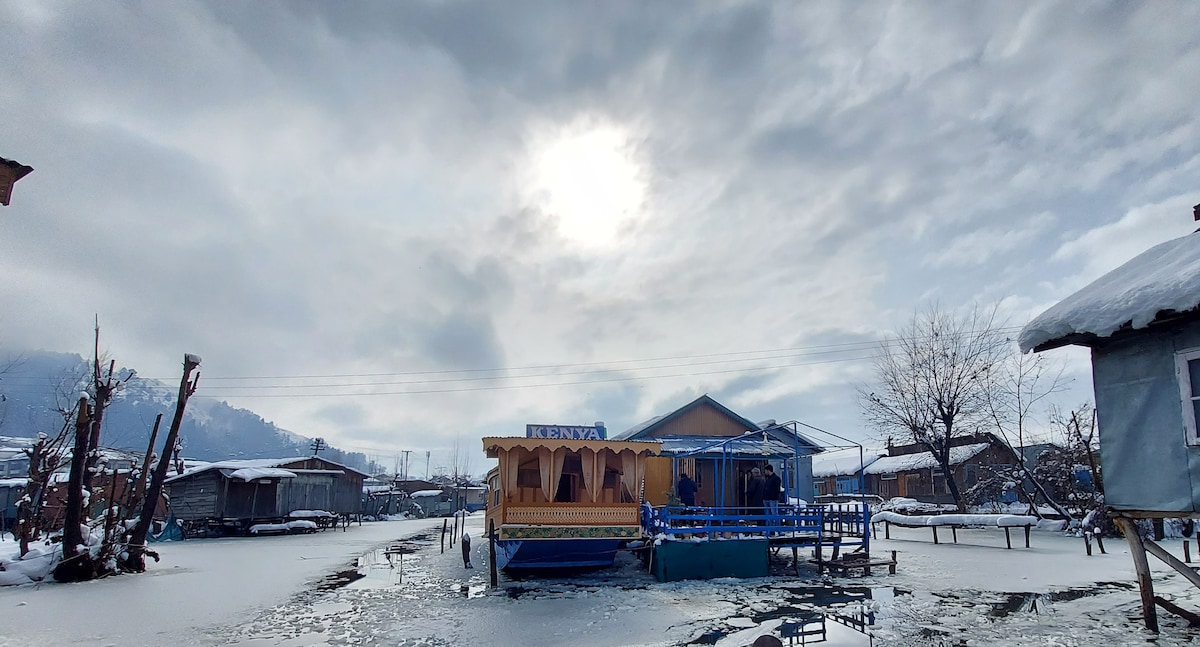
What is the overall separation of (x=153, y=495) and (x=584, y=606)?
14604 millimetres

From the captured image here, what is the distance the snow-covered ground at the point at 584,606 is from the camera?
33.7 ft

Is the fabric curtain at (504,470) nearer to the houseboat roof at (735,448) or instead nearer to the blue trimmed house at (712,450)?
the blue trimmed house at (712,450)

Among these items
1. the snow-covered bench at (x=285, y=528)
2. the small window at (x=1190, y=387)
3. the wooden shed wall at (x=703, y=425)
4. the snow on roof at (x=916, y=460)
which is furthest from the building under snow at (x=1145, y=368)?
the snow on roof at (x=916, y=460)

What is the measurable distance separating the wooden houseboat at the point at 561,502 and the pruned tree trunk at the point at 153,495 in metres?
9.57

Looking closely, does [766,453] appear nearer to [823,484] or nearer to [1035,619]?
[1035,619]

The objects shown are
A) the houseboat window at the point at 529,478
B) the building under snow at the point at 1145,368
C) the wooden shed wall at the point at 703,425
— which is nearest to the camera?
the building under snow at the point at 1145,368

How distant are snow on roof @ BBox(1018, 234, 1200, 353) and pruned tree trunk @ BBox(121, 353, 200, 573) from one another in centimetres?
2029


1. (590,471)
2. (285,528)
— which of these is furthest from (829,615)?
(285,528)

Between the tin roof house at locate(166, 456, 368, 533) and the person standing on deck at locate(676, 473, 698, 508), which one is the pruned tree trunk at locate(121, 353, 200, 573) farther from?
the tin roof house at locate(166, 456, 368, 533)

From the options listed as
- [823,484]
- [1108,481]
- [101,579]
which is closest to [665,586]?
[1108,481]

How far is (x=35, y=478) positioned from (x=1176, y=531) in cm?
4161

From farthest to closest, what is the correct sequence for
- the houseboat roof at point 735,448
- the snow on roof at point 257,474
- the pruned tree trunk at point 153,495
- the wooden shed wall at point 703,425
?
the snow on roof at point 257,474, the wooden shed wall at point 703,425, the houseboat roof at point 735,448, the pruned tree trunk at point 153,495

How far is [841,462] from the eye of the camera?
5847 centimetres

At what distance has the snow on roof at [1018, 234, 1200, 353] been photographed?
866 cm
